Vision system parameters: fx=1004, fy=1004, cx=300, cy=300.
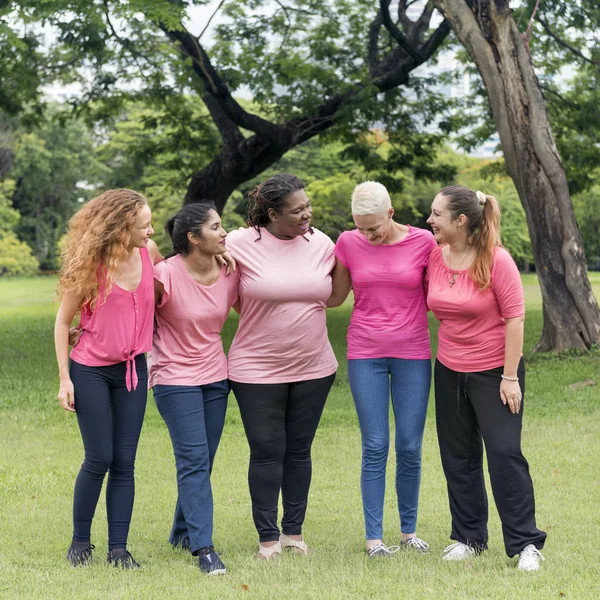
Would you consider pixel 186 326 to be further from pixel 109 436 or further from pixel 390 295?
pixel 390 295

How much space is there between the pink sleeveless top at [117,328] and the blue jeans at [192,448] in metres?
0.24

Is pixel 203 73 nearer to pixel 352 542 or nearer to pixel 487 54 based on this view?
pixel 487 54

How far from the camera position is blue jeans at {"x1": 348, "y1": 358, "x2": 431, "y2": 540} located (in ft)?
17.2

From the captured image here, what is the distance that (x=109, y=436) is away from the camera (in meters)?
4.93

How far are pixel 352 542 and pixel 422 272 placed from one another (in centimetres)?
163

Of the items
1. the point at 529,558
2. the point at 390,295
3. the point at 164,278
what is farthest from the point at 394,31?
the point at 529,558

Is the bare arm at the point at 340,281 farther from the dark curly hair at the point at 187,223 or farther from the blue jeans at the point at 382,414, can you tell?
the dark curly hair at the point at 187,223

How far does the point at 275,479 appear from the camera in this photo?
5250mm

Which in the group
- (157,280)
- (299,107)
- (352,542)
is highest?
(299,107)

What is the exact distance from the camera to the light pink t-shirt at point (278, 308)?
16.8 ft

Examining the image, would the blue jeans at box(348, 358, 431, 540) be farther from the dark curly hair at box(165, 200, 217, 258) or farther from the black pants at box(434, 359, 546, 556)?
the dark curly hair at box(165, 200, 217, 258)

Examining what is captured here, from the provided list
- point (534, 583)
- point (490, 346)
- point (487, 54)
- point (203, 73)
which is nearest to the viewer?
point (534, 583)

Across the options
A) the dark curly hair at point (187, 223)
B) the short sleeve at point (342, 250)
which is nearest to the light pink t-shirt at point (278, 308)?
the short sleeve at point (342, 250)

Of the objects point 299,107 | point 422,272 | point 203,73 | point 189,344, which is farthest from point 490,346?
point 299,107
